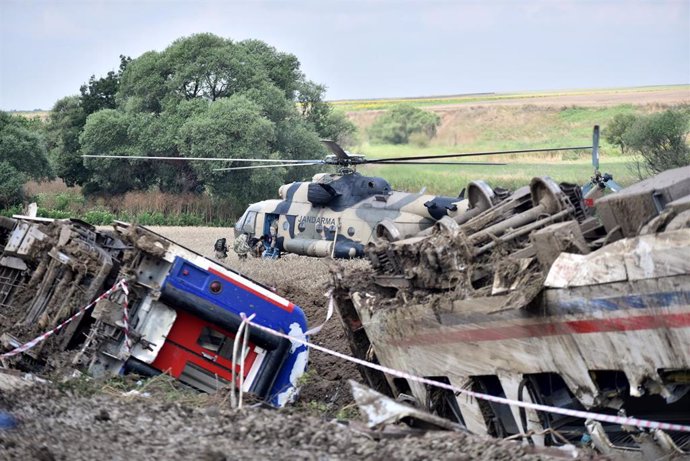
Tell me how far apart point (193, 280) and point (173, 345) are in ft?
2.19

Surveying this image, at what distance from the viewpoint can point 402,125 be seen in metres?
44.2

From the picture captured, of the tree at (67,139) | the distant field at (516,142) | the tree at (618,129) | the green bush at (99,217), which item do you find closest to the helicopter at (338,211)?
the distant field at (516,142)

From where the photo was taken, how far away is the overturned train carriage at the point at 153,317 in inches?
400

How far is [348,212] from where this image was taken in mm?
21453

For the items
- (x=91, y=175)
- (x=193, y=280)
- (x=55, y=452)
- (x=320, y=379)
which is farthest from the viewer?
A: (x=91, y=175)

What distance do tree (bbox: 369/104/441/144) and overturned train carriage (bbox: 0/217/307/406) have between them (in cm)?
3171

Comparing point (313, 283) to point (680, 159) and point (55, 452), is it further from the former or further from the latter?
point (680, 159)

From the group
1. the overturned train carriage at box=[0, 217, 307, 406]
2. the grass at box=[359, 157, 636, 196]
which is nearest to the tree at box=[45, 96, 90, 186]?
the grass at box=[359, 157, 636, 196]

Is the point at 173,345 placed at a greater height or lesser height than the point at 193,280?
lesser

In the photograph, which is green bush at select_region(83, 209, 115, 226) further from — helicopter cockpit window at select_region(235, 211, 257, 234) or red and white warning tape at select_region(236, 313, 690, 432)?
red and white warning tape at select_region(236, 313, 690, 432)

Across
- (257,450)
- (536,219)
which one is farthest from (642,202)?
(257,450)

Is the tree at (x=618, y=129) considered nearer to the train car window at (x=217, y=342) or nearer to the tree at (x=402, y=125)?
the tree at (x=402, y=125)

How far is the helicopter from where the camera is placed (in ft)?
67.1

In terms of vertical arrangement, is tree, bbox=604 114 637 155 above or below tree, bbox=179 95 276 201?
above
